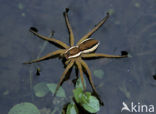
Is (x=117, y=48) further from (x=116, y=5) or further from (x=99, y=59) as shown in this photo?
(x=116, y=5)

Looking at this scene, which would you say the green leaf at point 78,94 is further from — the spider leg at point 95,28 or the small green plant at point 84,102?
the spider leg at point 95,28

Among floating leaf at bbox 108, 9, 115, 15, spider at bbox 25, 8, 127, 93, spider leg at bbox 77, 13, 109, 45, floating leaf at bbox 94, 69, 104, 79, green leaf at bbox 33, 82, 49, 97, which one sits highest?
floating leaf at bbox 108, 9, 115, 15

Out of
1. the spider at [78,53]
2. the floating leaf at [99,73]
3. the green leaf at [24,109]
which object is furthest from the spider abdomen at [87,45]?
the green leaf at [24,109]

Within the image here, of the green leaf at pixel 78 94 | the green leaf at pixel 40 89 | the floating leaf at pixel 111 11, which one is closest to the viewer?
the green leaf at pixel 78 94

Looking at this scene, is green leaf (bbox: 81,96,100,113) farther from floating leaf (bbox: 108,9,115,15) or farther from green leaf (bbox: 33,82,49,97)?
floating leaf (bbox: 108,9,115,15)

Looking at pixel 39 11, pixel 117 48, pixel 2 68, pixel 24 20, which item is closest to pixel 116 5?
pixel 117 48

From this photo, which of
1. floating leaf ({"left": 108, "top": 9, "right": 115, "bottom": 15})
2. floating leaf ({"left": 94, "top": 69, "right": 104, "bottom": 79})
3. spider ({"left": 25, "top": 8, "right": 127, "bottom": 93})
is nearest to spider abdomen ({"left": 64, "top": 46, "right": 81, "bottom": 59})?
spider ({"left": 25, "top": 8, "right": 127, "bottom": 93})

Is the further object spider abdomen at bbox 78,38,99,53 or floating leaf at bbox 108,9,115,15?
floating leaf at bbox 108,9,115,15
